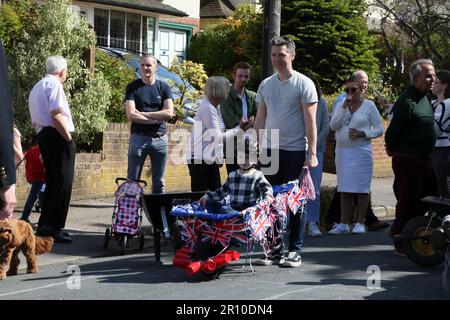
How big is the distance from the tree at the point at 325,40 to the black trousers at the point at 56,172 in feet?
45.8

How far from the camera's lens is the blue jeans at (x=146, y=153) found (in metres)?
9.86

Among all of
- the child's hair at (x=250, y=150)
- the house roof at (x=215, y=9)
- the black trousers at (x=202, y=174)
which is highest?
the house roof at (x=215, y=9)

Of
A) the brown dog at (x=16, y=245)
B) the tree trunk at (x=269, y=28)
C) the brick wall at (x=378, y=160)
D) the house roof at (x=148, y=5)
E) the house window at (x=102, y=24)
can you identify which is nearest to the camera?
the brown dog at (x=16, y=245)

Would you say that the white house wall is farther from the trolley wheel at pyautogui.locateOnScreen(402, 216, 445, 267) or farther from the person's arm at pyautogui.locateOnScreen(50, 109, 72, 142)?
the trolley wheel at pyautogui.locateOnScreen(402, 216, 445, 267)

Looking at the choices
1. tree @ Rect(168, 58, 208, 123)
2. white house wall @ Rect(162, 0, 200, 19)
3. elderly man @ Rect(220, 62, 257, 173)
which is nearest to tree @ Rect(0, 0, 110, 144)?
tree @ Rect(168, 58, 208, 123)

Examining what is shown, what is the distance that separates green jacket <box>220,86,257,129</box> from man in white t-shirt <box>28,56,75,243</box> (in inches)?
68.7

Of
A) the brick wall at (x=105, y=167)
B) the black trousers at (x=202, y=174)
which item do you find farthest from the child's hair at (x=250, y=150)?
the brick wall at (x=105, y=167)

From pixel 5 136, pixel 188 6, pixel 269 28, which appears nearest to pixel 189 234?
pixel 5 136

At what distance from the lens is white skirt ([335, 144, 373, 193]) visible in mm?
11062

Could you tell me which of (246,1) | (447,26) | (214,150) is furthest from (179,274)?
(246,1)

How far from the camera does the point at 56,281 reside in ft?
25.3

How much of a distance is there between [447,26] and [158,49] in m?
11.6

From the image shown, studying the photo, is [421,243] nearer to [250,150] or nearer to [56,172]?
[250,150]

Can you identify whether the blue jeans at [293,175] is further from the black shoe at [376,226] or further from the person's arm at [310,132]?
the black shoe at [376,226]
